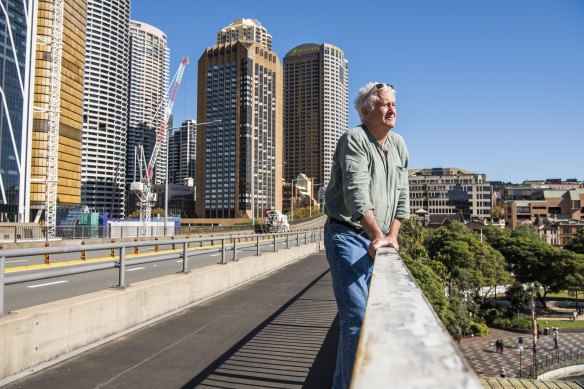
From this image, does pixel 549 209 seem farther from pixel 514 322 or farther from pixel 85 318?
pixel 85 318

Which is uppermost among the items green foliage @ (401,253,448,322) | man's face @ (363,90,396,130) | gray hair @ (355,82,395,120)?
gray hair @ (355,82,395,120)

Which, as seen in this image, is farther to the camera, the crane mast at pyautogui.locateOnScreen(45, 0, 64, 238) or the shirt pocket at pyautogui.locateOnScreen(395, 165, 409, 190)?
the crane mast at pyautogui.locateOnScreen(45, 0, 64, 238)

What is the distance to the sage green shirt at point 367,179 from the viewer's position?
8.72 ft

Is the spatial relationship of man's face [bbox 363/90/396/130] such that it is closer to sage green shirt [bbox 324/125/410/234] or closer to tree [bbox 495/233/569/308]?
sage green shirt [bbox 324/125/410/234]

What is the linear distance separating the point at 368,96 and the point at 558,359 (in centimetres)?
5395

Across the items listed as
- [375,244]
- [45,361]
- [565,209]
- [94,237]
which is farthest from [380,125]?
[565,209]

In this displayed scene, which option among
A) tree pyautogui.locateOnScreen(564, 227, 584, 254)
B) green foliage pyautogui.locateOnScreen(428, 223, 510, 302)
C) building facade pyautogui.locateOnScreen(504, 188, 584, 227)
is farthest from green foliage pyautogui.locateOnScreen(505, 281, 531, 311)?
building facade pyautogui.locateOnScreen(504, 188, 584, 227)

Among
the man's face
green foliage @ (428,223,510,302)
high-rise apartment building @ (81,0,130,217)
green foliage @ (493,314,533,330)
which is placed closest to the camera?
the man's face

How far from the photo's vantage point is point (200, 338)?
606 centimetres

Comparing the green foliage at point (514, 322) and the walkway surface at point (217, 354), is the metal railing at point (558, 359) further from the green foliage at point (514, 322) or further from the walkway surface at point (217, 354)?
the walkway surface at point (217, 354)

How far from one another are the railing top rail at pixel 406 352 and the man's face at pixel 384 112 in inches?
74.3

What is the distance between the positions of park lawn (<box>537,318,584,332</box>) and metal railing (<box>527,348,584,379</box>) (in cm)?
1156

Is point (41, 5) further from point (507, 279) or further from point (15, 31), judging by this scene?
point (507, 279)

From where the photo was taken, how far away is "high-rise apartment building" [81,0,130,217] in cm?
18312
